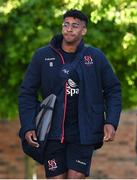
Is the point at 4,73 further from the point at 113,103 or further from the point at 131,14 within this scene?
the point at 113,103

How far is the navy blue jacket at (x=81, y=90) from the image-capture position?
19.0 ft

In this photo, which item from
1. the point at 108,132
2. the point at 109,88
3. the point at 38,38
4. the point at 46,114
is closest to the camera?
the point at 108,132

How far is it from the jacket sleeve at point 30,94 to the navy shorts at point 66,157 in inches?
10.1

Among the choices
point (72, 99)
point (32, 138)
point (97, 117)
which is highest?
point (72, 99)

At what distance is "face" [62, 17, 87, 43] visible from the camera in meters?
5.88

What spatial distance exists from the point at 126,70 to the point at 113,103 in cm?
490

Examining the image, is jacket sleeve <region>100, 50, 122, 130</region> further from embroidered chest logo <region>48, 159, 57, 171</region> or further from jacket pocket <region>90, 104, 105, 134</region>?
embroidered chest logo <region>48, 159, 57, 171</region>

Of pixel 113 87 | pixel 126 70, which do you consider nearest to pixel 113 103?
pixel 113 87

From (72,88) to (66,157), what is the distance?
54 centimetres

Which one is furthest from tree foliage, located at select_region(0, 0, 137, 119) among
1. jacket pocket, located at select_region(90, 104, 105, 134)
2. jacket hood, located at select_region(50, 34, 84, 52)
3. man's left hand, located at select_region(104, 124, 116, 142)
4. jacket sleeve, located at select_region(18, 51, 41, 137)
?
man's left hand, located at select_region(104, 124, 116, 142)

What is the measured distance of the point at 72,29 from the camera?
19.3 feet

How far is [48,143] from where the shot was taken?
5867mm

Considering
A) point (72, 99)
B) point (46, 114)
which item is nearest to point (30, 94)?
point (46, 114)

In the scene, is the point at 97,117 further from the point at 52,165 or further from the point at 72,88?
the point at 52,165
